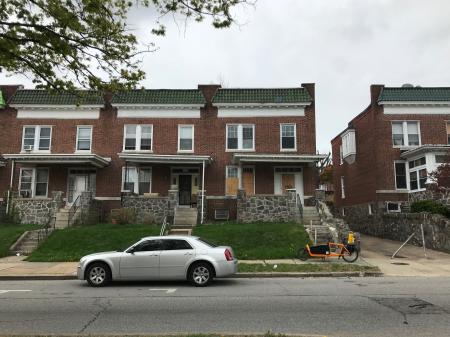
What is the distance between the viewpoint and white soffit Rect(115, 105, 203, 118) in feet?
90.7

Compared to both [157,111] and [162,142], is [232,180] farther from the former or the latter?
[157,111]

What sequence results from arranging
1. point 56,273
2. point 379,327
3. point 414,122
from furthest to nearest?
point 414,122 → point 56,273 → point 379,327

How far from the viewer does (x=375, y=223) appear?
97.3 ft

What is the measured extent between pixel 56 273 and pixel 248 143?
15441mm

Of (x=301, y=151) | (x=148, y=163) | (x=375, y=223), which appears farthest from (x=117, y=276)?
(x=375, y=223)

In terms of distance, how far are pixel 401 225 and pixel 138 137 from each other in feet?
55.4

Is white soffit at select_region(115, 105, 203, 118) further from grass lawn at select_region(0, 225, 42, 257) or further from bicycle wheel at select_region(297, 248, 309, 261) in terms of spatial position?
bicycle wheel at select_region(297, 248, 309, 261)

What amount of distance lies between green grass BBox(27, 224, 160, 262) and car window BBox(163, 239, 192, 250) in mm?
6972

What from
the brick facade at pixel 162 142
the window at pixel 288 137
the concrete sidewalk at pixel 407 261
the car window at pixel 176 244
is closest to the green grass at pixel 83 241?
the brick facade at pixel 162 142

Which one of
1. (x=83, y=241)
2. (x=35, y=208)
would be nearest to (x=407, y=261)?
(x=83, y=241)

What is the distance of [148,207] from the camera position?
24.6 metres

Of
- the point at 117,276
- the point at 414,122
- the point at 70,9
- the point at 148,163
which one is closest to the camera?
the point at 70,9

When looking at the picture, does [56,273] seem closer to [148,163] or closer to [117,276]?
[117,276]

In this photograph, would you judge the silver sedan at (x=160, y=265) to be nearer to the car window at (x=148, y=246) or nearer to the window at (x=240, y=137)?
the car window at (x=148, y=246)
